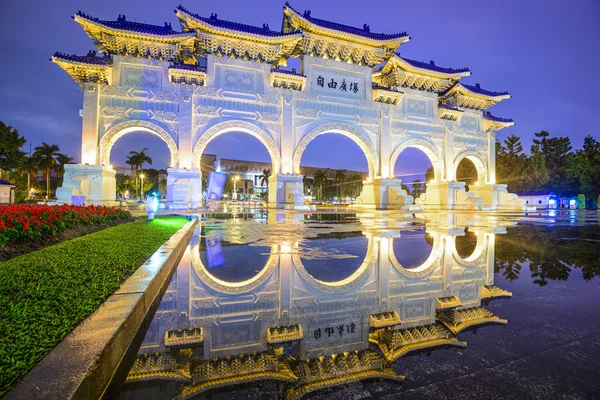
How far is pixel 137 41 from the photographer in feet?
55.3

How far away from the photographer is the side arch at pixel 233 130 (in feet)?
58.8

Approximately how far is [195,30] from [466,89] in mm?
21570

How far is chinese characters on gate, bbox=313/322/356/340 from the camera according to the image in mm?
1895

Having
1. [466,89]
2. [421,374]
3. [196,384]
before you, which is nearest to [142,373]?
[196,384]

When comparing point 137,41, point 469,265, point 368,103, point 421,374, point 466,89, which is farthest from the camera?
point 466,89

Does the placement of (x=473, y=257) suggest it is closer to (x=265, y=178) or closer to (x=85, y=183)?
(x=85, y=183)

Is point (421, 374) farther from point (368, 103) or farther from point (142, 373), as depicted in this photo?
point (368, 103)

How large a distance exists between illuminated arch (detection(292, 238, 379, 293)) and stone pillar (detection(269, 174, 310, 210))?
1475 centimetres

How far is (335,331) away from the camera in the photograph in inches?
75.8

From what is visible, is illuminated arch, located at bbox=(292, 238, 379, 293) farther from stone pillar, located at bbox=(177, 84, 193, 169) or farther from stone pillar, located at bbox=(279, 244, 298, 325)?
stone pillar, located at bbox=(177, 84, 193, 169)

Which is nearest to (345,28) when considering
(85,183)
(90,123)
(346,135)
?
(346,135)

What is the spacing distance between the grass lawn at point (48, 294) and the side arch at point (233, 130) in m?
14.6

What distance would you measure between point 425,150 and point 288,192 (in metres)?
13.0

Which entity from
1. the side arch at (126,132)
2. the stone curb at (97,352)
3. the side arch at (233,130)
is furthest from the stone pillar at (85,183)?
the stone curb at (97,352)
